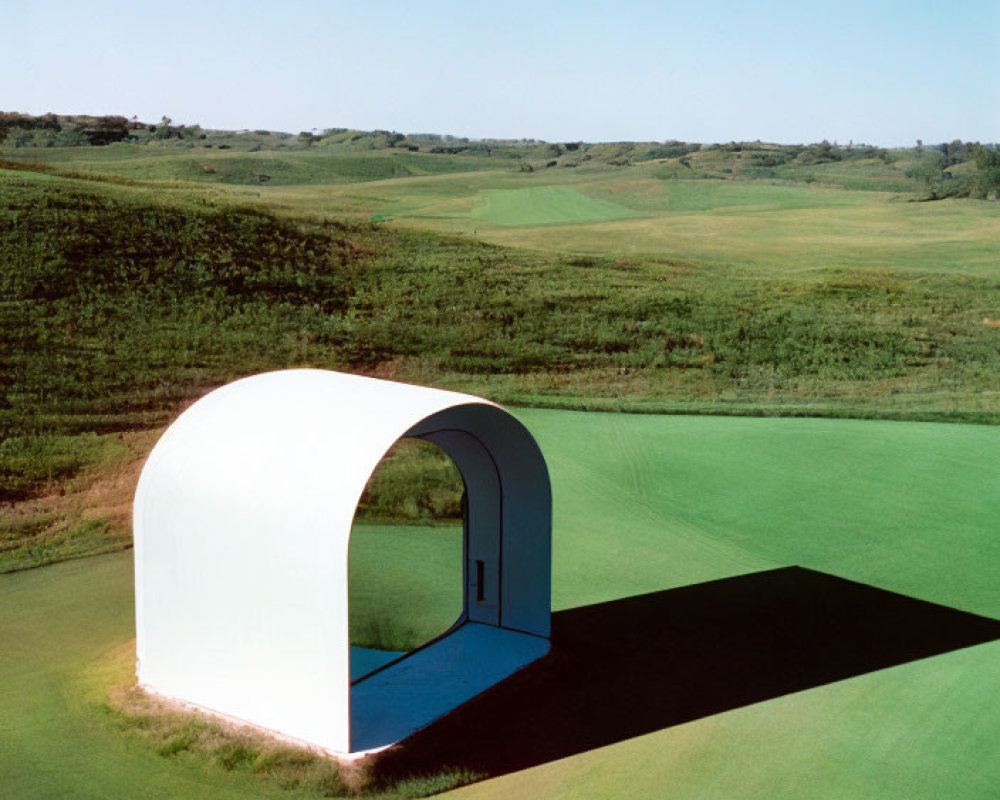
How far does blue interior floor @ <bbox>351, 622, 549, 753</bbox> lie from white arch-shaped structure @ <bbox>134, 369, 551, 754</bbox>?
0.02 m

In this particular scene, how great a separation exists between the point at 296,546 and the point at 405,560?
5611mm

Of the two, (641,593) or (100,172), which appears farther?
(100,172)

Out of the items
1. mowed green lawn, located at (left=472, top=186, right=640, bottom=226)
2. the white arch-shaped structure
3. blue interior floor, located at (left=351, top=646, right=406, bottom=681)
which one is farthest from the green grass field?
the white arch-shaped structure

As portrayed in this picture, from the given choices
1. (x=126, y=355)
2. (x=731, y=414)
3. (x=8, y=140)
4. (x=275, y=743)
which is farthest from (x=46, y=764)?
(x=8, y=140)

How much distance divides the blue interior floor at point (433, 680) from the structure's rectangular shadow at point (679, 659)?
0.15 m

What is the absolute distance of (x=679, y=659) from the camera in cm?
1095

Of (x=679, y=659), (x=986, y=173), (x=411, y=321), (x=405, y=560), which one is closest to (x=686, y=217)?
(x=986, y=173)

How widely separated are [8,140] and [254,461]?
32.9 m

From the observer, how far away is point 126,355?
26.4 m

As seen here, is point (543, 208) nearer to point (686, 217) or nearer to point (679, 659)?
point (686, 217)

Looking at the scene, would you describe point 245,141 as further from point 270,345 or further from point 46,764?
point 46,764

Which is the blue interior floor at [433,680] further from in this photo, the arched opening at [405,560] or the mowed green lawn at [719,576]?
the mowed green lawn at [719,576]

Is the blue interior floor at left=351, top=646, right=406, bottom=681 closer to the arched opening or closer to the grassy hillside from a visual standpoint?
the arched opening

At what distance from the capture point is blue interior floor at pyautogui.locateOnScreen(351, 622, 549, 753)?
9.09 metres
